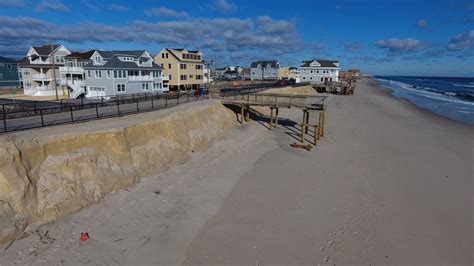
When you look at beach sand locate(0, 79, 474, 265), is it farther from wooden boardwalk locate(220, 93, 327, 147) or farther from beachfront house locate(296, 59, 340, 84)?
beachfront house locate(296, 59, 340, 84)

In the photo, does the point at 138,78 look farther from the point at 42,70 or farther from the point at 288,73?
the point at 288,73

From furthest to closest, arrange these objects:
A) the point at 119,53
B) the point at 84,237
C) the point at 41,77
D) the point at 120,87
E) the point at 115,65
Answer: the point at 41,77 < the point at 119,53 < the point at 120,87 < the point at 115,65 < the point at 84,237

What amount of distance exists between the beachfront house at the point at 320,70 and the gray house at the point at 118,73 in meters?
48.0

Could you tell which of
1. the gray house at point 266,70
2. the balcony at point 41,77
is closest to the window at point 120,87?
the balcony at point 41,77

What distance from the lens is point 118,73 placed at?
38.6 m

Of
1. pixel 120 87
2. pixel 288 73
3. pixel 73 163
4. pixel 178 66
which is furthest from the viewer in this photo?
pixel 288 73

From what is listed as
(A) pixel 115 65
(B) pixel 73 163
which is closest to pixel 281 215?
(B) pixel 73 163

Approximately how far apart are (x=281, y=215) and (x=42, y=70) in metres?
50.4

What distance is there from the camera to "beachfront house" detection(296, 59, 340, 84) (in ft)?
259

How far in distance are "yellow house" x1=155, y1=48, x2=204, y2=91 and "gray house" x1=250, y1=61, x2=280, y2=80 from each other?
48580mm

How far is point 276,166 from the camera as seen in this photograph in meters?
17.6

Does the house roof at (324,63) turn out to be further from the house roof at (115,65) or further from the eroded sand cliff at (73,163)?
the eroded sand cliff at (73,163)

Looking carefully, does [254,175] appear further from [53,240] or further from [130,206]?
[53,240]

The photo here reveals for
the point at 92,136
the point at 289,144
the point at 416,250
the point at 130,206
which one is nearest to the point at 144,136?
the point at 92,136
